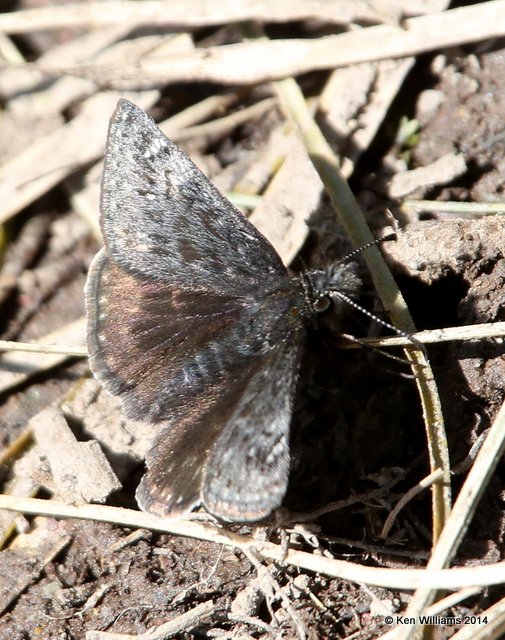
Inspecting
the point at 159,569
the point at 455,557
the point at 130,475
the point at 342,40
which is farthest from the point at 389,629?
the point at 342,40

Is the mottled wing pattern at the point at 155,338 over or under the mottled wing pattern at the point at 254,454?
over

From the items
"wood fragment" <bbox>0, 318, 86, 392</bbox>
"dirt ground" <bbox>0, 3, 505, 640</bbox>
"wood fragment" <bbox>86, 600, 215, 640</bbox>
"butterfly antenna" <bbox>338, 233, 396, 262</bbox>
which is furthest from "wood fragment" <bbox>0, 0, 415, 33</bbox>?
"wood fragment" <bbox>86, 600, 215, 640</bbox>

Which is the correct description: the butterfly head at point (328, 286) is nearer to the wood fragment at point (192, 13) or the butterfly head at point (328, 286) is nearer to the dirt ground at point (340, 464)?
the dirt ground at point (340, 464)

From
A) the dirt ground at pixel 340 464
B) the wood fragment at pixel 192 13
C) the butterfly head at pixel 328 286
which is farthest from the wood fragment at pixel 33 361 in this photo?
the wood fragment at pixel 192 13

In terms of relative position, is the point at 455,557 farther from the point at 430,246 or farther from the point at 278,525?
the point at 430,246

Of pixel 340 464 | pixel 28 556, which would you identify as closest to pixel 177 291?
pixel 340 464

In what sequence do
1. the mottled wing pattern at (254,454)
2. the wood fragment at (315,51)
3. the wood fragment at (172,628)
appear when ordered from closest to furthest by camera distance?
1. the mottled wing pattern at (254,454)
2. the wood fragment at (172,628)
3. the wood fragment at (315,51)

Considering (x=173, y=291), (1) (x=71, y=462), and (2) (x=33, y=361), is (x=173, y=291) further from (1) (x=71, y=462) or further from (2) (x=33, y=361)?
(2) (x=33, y=361)
